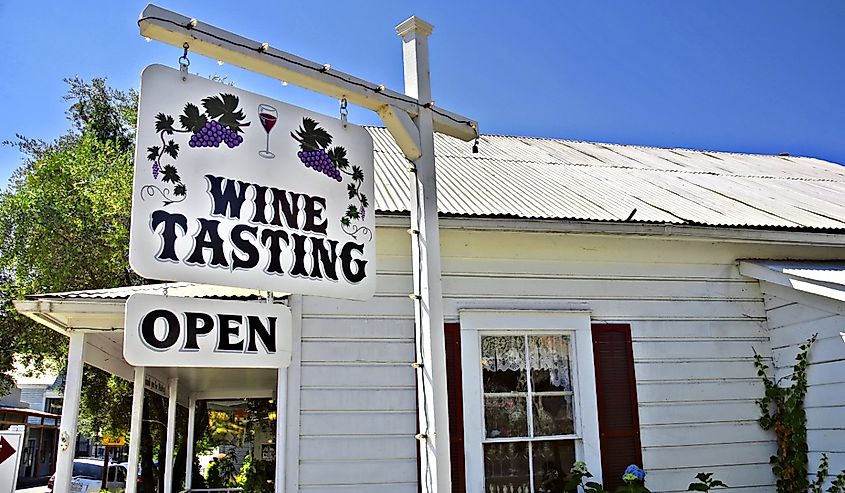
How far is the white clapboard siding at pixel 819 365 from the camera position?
18.4 feet

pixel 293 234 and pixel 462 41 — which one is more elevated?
pixel 462 41

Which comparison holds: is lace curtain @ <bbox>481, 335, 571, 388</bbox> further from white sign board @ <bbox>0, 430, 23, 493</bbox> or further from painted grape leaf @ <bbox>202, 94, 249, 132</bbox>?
white sign board @ <bbox>0, 430, 23, 493</bbox>

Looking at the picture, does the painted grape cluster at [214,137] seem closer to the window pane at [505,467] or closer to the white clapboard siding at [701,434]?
the window pane at [505,467]

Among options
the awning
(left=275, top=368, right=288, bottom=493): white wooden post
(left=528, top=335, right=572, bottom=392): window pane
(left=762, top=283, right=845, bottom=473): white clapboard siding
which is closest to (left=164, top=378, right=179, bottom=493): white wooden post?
the awning

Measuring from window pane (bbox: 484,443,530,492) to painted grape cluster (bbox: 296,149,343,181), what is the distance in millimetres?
2865

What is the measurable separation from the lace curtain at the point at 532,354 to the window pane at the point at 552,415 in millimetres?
132

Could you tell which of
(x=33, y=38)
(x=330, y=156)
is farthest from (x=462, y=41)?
(x=33, y=38)

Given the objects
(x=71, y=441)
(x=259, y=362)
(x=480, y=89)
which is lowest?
(x=71, y=441)

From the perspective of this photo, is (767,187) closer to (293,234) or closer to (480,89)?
(480,89)

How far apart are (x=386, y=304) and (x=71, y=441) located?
266 cm

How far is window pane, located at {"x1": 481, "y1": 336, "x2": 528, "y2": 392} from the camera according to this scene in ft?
18.4

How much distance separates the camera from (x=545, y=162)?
29.0 ft

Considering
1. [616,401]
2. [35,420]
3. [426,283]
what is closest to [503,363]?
[616,401]

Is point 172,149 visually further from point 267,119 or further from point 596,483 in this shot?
point 596,483
